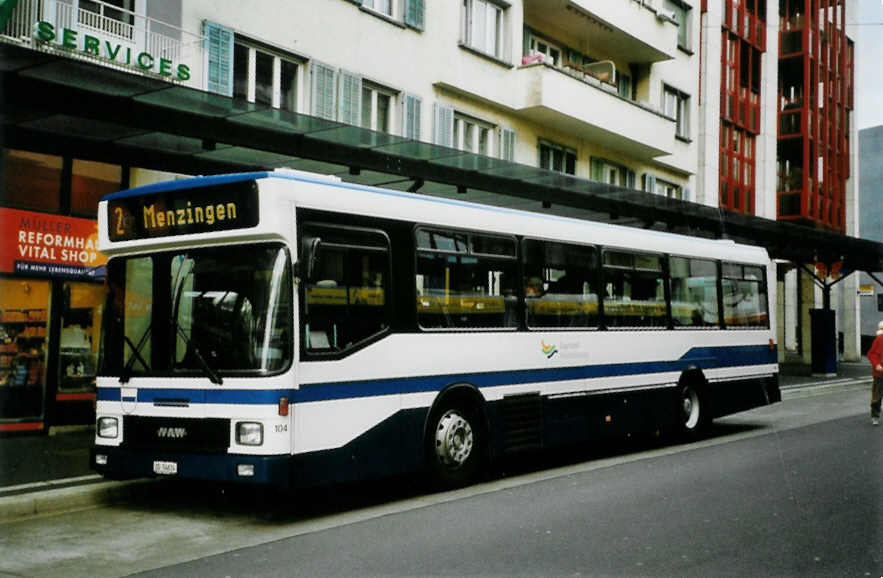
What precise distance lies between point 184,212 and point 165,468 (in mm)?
2174

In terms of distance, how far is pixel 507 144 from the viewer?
76.7 feet

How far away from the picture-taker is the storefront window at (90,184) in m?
14.0

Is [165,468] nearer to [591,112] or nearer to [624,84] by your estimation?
[591,112]

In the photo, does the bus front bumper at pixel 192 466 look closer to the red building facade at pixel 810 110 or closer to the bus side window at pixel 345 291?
the bus side window at pixel 345 291

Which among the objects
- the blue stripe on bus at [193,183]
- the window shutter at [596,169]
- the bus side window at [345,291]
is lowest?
the bus side window at [345,291]

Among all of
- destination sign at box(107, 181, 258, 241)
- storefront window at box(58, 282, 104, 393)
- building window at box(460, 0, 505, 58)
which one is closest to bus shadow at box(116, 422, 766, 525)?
destination sign at box(107, 181, 258, 241)

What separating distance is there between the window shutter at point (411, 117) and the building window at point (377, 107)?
293mm

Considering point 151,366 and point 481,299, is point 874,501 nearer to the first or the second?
point 481,299

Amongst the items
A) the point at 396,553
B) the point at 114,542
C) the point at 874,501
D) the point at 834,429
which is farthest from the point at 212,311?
the point at 834,429

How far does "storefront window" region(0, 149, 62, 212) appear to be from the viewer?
13125mm

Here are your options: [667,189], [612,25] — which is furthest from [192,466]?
[667,189]

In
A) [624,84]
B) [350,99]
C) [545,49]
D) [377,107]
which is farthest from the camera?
[624,84]

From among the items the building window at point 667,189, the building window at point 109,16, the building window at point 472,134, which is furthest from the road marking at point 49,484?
the building window at point 667,189

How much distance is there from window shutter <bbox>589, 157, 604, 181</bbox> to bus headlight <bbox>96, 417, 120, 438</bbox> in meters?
20.1
